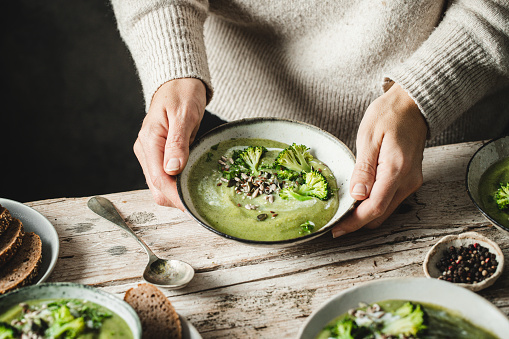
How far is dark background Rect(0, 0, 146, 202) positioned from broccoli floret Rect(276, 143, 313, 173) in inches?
113

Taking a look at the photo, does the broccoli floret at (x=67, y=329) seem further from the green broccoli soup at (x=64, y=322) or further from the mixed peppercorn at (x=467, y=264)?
the mixed peppercorn at (x=467, y=264)

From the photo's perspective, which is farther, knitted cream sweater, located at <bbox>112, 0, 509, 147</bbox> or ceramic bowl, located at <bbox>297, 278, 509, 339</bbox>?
knitted cream sweater, located at <bbox>112, 0, 509, 147</bbox>

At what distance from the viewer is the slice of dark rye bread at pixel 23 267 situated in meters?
1.68

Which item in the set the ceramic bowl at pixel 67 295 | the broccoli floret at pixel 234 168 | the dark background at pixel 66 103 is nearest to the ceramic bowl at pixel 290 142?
the broccoli floret at pixel 234 168

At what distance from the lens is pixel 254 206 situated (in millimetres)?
1938

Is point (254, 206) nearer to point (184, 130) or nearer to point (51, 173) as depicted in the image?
point (184, 130)

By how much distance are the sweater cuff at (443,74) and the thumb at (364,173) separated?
40 centimetres

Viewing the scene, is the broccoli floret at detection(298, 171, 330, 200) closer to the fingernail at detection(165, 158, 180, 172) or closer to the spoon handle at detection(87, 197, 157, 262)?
the fingernail at detection(165, 158, 180, 172)

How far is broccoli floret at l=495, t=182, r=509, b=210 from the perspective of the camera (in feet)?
6.15

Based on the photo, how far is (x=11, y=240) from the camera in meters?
1.81

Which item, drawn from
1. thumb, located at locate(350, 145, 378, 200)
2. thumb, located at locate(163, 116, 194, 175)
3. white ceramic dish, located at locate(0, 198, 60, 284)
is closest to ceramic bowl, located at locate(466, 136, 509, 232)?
thumb, located at locate(350, 145, 378, 200)

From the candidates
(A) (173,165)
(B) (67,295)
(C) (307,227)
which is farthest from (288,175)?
(B) (67,295)

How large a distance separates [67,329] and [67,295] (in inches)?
4.7

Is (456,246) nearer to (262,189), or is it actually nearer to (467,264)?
(467,264)
